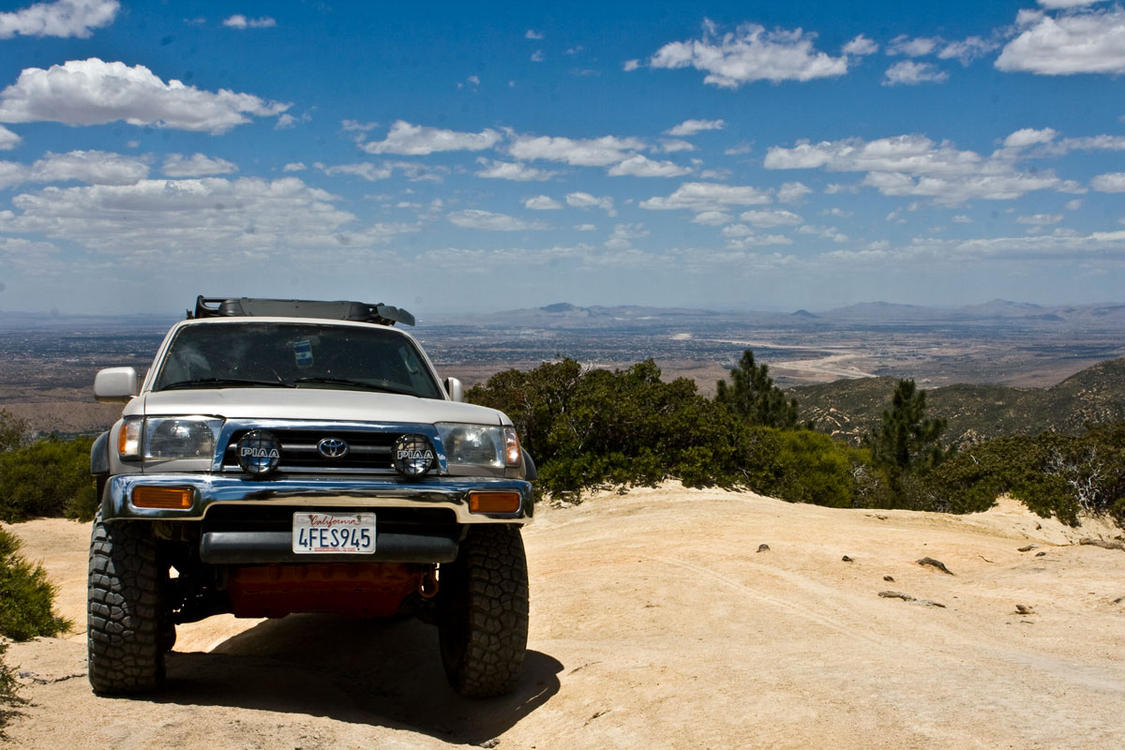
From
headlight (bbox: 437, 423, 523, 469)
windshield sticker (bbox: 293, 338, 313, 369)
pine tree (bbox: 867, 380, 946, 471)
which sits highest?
windshield sticker (bbox: 293, 338, 313, 369)

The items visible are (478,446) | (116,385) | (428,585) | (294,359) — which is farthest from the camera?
(294,359)

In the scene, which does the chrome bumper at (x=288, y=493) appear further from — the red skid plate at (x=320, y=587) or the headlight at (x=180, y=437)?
the red skid plate at (x=320, y=587)

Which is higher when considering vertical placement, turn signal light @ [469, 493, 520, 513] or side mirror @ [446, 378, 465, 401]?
side mirror @ [446, 378, 465, 401]

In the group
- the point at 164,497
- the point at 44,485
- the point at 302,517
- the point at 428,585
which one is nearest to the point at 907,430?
the point at 44,485

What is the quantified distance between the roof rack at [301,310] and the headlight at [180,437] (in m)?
2.13

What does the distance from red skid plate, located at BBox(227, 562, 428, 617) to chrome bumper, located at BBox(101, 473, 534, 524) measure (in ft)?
1.45

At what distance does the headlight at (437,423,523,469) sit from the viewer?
4926 mm

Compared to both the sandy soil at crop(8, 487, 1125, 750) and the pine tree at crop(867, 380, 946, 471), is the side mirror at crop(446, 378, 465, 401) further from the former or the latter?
the pine tree at crop(867, 380, 946, 471)

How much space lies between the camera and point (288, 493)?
4.50 m

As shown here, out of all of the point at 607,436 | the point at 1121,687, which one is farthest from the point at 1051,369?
the point at 1121,687

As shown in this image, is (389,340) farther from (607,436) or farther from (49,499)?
(49,499)

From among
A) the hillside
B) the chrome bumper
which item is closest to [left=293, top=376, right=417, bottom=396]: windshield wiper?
the chrome bumper

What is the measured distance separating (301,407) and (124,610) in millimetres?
1319

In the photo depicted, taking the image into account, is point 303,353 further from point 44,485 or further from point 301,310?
point 44,485
